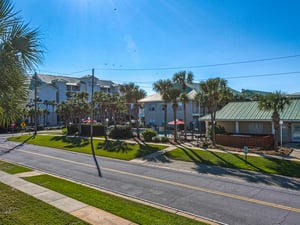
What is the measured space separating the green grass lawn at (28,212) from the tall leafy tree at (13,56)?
10.7 feet

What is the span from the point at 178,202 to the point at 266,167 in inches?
370

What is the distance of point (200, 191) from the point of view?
1169 cm

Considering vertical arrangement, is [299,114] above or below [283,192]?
above

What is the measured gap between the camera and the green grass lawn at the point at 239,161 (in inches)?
626

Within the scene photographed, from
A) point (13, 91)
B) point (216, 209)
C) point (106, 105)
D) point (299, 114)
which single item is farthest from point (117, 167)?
point (106, 105)

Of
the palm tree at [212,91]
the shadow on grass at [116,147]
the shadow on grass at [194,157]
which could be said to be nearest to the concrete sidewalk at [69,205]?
the shadow on grass at [194,157]

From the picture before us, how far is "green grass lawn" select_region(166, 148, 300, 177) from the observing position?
15.9 metres

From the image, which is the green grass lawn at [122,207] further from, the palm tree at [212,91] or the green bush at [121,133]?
the green bush at [121,133]

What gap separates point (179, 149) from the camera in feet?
77.4

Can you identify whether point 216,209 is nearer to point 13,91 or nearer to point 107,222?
point 107,222

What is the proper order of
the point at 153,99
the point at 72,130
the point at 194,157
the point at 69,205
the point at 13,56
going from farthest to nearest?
the point at 153,99 → the point at 72,130 → the point at 194,157 → the point at 69,205 → the point at 13,56

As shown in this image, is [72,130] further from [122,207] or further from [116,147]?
[122,207]

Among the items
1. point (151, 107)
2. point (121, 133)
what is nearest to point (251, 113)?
point (121, 133)

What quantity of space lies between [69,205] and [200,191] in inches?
243
